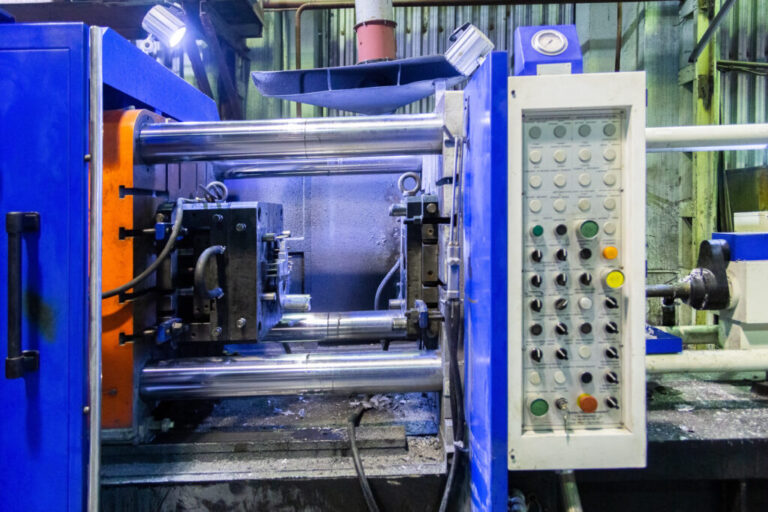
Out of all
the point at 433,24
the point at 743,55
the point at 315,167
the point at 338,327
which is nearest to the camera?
the point at 338,327

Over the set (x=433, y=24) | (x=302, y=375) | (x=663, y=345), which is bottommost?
(x=302, y=375)

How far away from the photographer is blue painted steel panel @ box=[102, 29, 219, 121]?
118 centimetres

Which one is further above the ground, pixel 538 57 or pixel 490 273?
pixel 538 57

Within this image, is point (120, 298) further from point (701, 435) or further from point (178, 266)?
point (701, 435)

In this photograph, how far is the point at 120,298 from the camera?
116cm

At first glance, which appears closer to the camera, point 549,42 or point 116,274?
point 549,42

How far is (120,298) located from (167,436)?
1.40ft

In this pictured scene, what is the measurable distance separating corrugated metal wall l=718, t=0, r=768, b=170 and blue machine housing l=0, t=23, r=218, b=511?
130 inches

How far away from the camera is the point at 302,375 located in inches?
50.7

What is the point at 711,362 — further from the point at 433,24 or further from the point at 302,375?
the point at 433,24

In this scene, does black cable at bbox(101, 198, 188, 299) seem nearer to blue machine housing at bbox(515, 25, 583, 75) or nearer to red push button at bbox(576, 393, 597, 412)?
blue machine housing at bbox(515, 25, 583, 75)

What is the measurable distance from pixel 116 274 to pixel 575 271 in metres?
1.15

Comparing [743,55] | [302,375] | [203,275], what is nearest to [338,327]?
[302,375]

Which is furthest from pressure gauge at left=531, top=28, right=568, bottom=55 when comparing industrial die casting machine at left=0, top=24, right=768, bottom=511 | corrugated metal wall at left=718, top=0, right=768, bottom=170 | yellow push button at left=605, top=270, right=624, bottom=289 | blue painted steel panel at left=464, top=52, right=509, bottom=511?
corrugated metal wall at left=718, top=0, right=768, bottom=170
